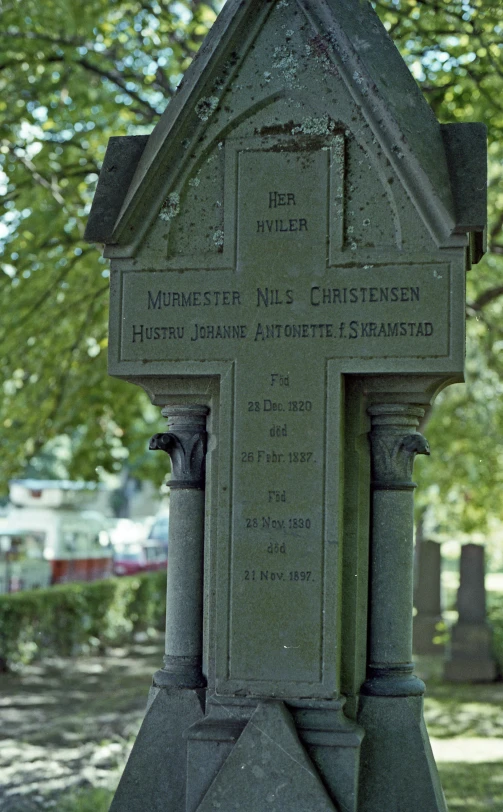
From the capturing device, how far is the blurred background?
9320 mm

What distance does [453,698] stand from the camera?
44.4ft

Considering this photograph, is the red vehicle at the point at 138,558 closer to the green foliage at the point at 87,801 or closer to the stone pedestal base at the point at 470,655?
the stone pedestal base at the point at 470,655

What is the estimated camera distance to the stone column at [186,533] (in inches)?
181

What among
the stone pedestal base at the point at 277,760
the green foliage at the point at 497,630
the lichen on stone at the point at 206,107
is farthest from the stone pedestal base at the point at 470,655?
the lichen on stone at the point at 206,107

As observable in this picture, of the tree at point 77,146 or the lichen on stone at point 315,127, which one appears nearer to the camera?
the lichen on stone at point 315,127

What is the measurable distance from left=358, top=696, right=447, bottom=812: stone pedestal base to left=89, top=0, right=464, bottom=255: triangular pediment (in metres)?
2.08

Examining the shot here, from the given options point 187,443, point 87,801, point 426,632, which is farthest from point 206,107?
point 426,632

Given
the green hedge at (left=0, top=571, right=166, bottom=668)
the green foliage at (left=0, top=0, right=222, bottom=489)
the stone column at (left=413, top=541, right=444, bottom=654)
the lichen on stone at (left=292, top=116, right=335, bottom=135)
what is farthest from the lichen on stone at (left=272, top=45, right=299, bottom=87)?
the stone column at (left=413, top=541, right=444, bottom=654)

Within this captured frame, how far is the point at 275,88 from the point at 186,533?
1.86m

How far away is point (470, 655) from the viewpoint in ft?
49.9

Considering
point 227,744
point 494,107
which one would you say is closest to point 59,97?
point 494,107

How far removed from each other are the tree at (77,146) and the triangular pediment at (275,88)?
4.81 metres

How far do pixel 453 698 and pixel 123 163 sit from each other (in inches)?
414

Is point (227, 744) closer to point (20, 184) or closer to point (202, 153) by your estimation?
point (202, 153)
